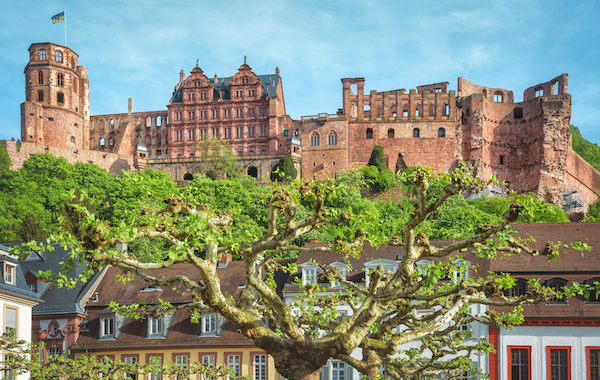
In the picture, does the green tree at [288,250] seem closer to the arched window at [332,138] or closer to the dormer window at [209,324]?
the dormer window at [209,324]

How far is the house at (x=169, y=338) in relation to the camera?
42.2 m

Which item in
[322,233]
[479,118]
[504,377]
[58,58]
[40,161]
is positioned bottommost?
[504,377]

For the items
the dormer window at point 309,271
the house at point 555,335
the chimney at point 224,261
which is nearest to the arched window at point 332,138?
the chimney at point 224,261

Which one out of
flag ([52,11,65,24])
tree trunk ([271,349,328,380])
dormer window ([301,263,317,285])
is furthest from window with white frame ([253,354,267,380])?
flag ([52,11,65,24])

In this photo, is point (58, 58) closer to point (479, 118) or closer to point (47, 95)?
point (47, 95)

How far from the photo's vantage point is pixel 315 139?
103625 millimetres

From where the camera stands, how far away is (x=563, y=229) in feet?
139

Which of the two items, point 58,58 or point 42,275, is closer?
point 42,275

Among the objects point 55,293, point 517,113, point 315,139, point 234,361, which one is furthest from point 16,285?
point 517,113

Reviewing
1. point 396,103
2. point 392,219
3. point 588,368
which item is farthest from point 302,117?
point 588,368

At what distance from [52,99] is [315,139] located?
37.8 metres

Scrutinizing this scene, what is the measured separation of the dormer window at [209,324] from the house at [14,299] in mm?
9164

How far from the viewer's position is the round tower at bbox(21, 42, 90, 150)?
10625cm

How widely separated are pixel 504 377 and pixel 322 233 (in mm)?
30594
